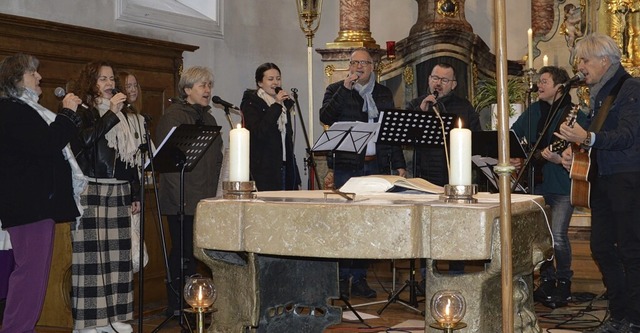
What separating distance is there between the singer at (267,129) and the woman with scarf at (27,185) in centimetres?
176

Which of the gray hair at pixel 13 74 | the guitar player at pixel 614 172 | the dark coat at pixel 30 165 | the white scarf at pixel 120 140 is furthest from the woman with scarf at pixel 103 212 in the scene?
the guitar player at pixel 614 172

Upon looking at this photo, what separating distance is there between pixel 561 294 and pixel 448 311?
422 cm

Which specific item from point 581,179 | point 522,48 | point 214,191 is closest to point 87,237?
point 214,191

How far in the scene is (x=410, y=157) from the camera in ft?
29.8

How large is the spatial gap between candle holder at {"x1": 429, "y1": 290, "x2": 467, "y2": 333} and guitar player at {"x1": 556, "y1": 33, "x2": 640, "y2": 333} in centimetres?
271

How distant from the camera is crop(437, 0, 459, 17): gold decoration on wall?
990 centimetres

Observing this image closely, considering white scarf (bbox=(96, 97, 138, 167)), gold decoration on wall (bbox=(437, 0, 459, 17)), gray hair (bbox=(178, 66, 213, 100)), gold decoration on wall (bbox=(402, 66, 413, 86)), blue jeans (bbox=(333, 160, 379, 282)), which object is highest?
gold decoration on wall (bbox=(437, 0, 459, 17))

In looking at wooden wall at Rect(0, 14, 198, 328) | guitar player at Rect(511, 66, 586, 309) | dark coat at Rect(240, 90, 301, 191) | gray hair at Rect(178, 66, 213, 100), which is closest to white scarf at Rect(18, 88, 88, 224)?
wooden wall at Rect(0, 14, 198, 328)

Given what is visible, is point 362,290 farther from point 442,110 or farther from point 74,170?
point 74,170

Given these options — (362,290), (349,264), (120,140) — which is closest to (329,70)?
(349,264)

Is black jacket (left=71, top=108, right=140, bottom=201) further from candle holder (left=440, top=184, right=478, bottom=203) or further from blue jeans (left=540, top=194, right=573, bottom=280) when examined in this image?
blue jeans (left=540, top=194, right=573, bottom=280)

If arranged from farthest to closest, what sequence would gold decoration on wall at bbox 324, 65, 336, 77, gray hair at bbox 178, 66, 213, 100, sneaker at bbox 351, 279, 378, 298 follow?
gold decoration on wall at bbox 324, 65, 336, 77, sneaker at bbox 351, 279, 378, 298, gray hair at bbox 178, 66, 213, 100

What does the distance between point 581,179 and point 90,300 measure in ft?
9.74

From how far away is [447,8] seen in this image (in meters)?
9.92
